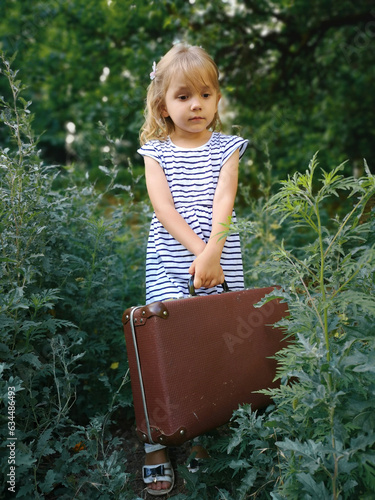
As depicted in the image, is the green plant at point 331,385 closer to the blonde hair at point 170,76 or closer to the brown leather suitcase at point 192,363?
the brown leather suitcase at point 192,363

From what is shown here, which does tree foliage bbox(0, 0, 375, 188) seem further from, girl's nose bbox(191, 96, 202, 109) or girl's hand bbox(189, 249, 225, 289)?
girl's hand bbox(189, 249, 225, 289)

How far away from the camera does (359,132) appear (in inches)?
313

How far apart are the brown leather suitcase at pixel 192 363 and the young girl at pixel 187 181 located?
1.01 ft

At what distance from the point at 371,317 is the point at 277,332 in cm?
72

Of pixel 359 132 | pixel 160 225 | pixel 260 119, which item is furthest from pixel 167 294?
pixel 359 132

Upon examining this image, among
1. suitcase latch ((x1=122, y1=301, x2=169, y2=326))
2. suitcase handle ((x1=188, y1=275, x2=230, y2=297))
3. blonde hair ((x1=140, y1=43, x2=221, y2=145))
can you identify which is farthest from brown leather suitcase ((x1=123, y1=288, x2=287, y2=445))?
blonde hair ((x1=140, y1=43, x2=221, y2=145))

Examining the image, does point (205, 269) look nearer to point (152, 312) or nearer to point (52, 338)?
point (152, 312)

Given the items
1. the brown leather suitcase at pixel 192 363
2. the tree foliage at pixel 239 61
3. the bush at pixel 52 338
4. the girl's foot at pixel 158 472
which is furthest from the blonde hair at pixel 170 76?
the tree foliage at pixel 239 61

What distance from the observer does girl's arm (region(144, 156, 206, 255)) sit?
2359 mm

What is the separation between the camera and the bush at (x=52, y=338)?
77.1 inches

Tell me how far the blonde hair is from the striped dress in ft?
0.55

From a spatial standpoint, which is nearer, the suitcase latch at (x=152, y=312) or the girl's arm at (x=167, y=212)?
the suitcase latch at (x=152, y=312)

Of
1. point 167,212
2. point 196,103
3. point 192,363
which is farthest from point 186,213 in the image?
point 192,363

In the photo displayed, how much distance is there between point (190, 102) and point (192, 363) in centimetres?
128
